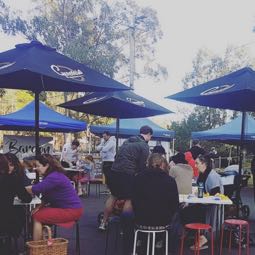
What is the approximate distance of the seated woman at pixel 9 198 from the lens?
14.2ft

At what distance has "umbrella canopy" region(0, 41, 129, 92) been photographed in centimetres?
437

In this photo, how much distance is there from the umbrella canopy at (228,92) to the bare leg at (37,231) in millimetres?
2691

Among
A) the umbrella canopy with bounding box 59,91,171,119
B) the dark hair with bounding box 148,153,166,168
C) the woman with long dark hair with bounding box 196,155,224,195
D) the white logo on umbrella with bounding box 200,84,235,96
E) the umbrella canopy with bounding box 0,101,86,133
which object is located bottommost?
the woman with long dark hair with bounding box 196,155,224,195

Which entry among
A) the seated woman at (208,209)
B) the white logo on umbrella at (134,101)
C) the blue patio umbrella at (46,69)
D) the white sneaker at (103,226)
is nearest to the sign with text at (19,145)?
the white logo on umbrella at (134,101)

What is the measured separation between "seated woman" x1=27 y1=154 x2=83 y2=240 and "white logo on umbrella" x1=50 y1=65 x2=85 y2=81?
0.99m

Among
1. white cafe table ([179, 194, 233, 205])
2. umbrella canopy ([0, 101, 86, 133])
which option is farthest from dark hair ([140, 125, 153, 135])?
umbrella canopy ([0, 101, 86, 133])

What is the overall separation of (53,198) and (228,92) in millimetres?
2522

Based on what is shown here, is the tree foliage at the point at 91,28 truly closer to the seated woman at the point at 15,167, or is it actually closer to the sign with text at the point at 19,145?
the sign with text at the point at 19,145

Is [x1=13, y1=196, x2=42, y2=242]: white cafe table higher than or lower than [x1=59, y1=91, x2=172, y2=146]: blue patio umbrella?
lower

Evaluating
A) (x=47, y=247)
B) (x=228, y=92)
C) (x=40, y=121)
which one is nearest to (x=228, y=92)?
(x=228, y=92)

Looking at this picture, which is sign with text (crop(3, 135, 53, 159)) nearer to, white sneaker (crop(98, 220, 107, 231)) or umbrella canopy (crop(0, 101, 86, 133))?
umbrella canopy (crop(0, 101, 86, 133))

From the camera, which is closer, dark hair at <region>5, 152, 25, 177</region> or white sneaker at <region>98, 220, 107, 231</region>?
dark hair at <region>5, 152, 25, 177</region>

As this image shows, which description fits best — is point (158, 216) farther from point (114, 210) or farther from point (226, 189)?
point (226, 189)

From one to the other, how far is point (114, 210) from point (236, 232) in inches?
71.8
